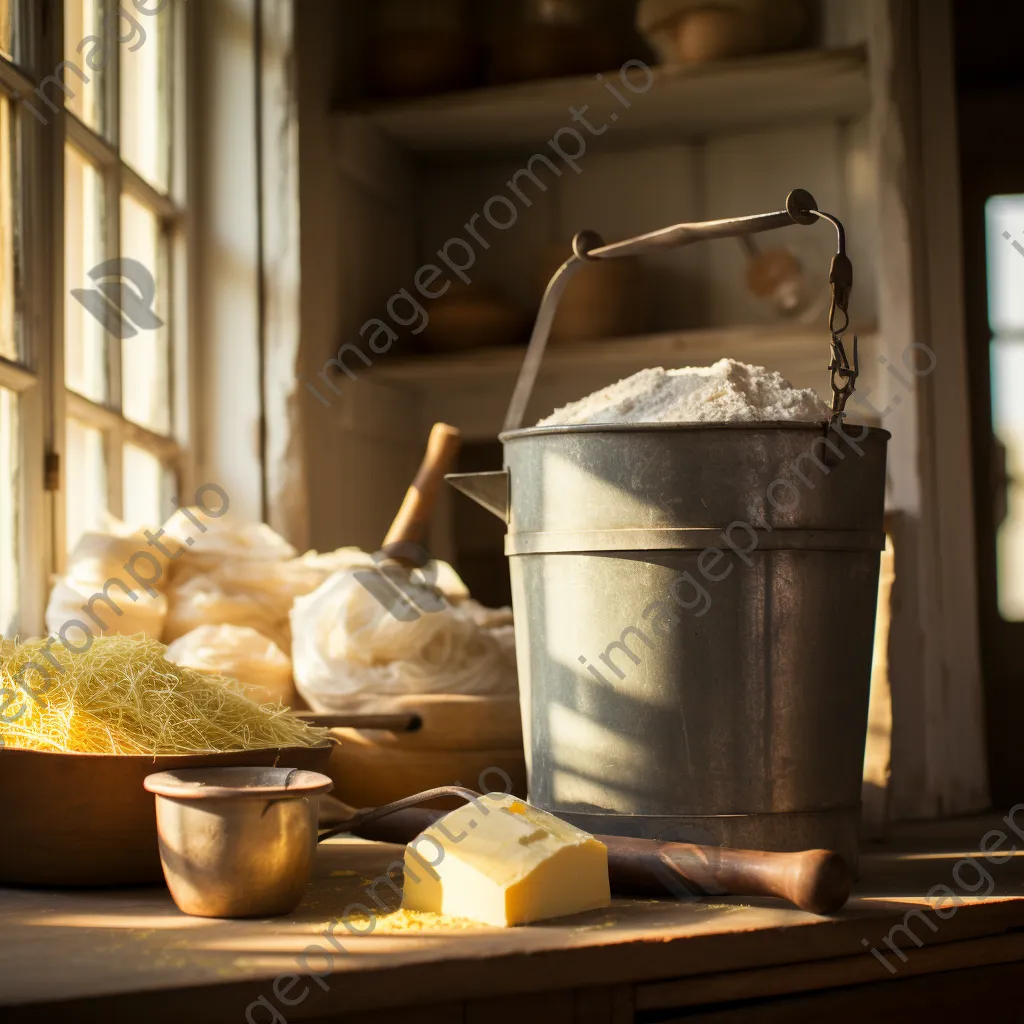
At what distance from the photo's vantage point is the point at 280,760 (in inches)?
53.0

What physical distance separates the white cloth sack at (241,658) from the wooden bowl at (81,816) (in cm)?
44

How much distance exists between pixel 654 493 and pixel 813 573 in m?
0.19

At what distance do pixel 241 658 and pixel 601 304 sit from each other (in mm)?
1090

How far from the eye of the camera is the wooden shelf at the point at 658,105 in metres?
2.33

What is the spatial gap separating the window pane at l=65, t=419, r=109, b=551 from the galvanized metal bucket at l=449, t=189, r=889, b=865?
0.87 metres

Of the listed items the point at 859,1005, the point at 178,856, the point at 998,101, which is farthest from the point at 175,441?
the point at 998,101

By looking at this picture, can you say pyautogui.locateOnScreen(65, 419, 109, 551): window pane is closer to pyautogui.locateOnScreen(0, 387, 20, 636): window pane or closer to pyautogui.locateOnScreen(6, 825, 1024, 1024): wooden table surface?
pyautogui.locateOnScreen(0, 387, 20, 636): window pane

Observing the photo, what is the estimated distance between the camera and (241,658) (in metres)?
1.81

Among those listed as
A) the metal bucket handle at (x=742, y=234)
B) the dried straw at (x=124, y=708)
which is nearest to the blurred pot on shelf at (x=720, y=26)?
the metal bucket handle at (x=742, y=234)

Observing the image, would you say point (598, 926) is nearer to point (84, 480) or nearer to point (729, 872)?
point (729, 872)

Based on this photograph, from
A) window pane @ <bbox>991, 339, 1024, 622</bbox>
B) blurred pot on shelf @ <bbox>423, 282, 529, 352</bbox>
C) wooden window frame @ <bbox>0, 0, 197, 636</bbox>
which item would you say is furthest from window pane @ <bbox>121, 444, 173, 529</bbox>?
window pane @ <bbox>991, 339, 1024, 622</bbox>

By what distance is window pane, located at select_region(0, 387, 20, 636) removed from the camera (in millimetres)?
1756

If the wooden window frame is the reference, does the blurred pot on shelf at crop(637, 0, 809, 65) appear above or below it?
above

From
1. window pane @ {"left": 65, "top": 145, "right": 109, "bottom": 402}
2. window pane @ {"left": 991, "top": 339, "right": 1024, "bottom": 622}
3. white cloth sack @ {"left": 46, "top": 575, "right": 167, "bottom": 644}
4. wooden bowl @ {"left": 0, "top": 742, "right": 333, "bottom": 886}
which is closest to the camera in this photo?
wooden bowl @ {"left": 0, "top": 742, "right": 333, "bottom": 886}
